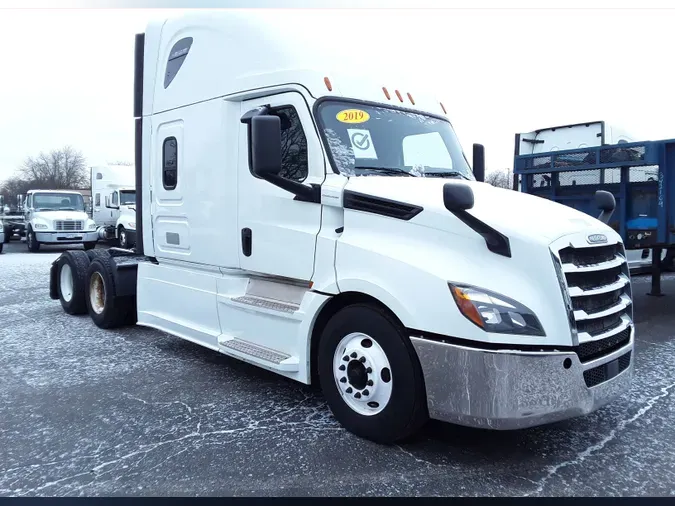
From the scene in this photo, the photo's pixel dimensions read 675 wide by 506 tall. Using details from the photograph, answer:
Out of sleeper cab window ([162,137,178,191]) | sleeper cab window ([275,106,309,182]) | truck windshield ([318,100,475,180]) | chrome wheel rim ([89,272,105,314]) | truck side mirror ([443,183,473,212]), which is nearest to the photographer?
truck side mirror ([443,183,473,212])

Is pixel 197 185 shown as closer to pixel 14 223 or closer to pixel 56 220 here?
pixel 56 220

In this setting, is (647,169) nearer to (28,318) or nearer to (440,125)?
(440,125)

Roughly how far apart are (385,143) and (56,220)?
62.5 feet

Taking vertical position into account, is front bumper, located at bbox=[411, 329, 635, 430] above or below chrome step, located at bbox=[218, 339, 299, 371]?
above

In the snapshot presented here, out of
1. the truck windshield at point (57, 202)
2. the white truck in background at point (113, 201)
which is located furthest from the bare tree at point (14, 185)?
the truck windshield at point (57, 202)

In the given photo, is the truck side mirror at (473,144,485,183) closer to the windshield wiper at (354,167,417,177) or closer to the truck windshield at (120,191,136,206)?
the windshield wiper at (354,167,417,177)

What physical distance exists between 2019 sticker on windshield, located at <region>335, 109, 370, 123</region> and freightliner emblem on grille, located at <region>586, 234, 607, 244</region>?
6.31ft

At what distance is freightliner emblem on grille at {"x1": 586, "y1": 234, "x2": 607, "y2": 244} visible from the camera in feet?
12.4

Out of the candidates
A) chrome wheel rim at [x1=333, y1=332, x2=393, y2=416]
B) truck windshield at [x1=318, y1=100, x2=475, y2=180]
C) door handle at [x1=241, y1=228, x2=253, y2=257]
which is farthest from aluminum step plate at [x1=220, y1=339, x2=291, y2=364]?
truck windshield at [x1=318, y1=100, x2=475, y2=180]

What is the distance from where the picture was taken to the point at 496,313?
3354 millimetres

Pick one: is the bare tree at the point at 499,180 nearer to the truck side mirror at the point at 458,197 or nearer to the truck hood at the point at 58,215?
the truck side mirror at the point at 458,197

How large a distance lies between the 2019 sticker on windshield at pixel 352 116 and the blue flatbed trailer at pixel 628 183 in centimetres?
489

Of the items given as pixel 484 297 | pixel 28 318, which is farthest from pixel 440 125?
pixel 28 318

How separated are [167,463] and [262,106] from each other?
2.82 metres
